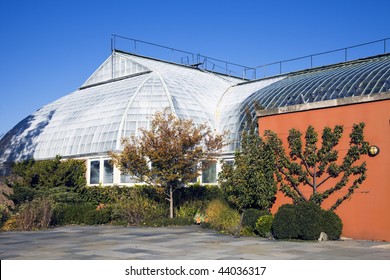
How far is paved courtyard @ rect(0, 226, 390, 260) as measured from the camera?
43.8 ft

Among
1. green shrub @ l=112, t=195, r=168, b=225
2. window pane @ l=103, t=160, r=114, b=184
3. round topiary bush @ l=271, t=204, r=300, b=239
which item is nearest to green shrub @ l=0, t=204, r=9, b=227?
green shrub @ l=112, t=195, r=168, b=225

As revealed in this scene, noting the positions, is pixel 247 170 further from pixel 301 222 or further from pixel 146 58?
pixel 146 58

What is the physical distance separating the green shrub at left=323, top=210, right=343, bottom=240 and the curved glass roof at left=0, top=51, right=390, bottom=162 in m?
10.8

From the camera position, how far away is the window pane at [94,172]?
31031 millimetres

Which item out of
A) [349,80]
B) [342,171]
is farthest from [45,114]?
[342,171]

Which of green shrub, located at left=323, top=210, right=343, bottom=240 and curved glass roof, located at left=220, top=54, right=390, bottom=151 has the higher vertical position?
curved glass roof, located at left=220, top=54, right=390, bottom=151

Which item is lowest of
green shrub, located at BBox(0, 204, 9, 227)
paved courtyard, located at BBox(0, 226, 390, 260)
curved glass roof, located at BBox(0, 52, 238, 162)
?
paved courtyard, located at BBox(0, 226, 390, 260)

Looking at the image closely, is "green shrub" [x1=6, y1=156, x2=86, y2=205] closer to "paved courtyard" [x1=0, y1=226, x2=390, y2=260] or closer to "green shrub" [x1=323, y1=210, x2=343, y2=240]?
"paved courtyard" [x1=0, y1=226, x2=390, y2=260]

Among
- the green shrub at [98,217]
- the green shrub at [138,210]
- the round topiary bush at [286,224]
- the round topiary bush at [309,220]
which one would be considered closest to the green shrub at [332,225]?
the round topiary bush at [309,220]

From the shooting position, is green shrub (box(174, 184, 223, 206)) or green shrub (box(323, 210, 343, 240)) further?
green shrub (box(174, 184, 223, 206))

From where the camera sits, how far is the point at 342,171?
706 inches

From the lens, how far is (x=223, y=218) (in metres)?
20.4

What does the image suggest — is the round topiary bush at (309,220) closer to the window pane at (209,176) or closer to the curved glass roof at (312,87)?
the curved glass roof at (312,87)

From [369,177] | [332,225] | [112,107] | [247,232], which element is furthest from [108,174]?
[369,177]
